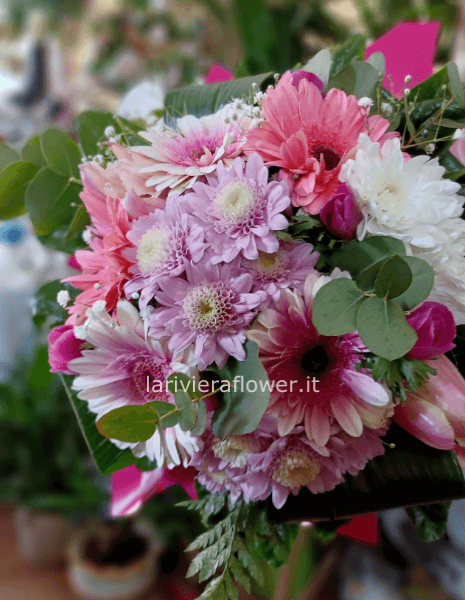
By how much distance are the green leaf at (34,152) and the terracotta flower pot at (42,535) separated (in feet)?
3.41

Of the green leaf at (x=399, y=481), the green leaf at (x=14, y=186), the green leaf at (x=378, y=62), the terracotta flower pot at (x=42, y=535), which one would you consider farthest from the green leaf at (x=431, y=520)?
the terracotta flower pot at (x=42, y=535)

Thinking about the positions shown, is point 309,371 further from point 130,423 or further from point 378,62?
point 378,62

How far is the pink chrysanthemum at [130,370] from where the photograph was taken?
0.35 meters

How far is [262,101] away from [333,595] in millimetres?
959

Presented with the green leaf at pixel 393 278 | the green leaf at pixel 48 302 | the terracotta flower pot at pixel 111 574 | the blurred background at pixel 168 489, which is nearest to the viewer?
the green leaf at pixel 393 278

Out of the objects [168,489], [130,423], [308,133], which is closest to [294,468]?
[130,423]

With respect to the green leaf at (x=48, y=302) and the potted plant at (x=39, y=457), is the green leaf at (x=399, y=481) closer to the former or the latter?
the green leaf at (x=48, y=302)

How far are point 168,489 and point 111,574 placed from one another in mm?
221

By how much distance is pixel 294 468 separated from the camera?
0.35m

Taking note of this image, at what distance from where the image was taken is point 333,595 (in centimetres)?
95

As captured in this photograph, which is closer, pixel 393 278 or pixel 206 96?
pixel 393 278

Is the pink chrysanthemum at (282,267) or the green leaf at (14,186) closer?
the pink chrysanthemum at (282,267)

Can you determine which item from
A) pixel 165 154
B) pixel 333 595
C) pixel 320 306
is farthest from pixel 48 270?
pixel 320 306

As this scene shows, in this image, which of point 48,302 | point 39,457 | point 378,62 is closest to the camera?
point 378,62
